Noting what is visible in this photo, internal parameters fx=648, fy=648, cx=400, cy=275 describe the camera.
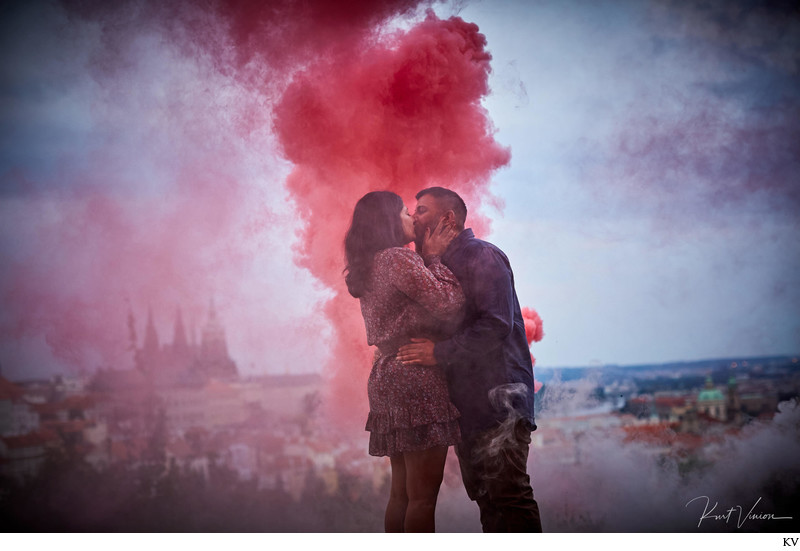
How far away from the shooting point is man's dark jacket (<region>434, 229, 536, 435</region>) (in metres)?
2.34

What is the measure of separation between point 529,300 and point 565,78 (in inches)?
39.9

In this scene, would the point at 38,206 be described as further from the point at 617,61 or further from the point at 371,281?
the point at 617,61

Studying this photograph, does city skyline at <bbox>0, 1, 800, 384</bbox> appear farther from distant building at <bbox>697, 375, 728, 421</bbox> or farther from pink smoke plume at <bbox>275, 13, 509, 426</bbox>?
distant building at <bbox>697, 375, 728, 421</bbox>

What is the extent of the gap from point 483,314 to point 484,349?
0.13 m

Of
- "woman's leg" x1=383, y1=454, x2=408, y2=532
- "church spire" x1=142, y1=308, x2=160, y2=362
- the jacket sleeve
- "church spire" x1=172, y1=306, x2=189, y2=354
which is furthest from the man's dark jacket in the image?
"church spire" x1=142, y1=308, x2=160, y2=362

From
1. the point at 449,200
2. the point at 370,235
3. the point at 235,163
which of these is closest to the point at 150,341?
the point at 235,163

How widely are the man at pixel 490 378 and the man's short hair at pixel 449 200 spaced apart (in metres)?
0.11

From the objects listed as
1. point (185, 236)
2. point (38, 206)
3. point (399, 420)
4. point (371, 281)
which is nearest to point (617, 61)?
point (371, 281)

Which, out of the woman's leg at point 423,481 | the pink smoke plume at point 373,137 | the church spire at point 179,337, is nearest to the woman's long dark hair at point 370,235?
the pink smoke plume at point 373,137

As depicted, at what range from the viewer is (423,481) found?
2.31 meters

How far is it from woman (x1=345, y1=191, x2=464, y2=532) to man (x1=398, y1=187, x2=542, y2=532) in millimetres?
57

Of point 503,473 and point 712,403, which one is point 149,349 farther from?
point 712,403
